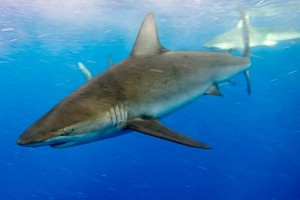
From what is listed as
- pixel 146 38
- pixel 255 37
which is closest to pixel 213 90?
pixel 146 38

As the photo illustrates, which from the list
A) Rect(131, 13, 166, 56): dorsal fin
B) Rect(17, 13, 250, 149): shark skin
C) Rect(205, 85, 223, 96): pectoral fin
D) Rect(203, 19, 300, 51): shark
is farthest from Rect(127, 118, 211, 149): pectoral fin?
Rect(203, 19, 300, 51): shark

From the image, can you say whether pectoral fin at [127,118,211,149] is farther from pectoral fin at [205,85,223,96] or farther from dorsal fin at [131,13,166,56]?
pectoral fin at [205,85,223,96]

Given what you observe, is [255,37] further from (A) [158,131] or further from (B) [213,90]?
(A) [158,131]

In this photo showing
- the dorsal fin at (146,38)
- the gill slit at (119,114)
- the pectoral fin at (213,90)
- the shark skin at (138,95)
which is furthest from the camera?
the pectoral fin at (213,90)

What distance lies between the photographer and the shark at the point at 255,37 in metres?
12.0

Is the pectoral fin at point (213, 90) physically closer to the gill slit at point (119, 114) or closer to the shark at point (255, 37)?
the gill slit at point (119, 114)

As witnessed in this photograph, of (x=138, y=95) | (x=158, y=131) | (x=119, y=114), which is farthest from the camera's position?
(x=138, y=95)

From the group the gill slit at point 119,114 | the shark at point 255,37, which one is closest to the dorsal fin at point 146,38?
the gill slit at point 119,114

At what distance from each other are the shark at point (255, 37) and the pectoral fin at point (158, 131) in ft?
30.0

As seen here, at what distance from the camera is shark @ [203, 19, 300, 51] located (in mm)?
12000

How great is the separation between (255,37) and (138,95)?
11.3 m

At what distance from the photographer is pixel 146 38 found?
4.09 meters

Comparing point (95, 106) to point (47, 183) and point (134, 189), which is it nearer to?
point (134, 189)

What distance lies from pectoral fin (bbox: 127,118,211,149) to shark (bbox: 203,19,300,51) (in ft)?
30.0
